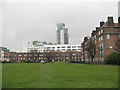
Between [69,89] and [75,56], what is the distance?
134 meters

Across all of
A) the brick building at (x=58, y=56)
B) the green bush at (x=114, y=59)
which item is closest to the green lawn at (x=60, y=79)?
the green bush at (x=114, y=59)

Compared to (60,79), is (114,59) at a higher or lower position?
lower

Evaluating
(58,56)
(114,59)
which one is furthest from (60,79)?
(58,56)

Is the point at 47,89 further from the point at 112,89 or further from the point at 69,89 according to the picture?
the point at 112,89

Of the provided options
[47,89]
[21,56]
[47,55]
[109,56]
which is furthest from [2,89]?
[21,56]

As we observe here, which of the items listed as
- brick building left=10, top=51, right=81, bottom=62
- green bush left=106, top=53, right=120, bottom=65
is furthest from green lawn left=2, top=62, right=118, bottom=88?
brick building left=10, top=51, right=81, bottom=62

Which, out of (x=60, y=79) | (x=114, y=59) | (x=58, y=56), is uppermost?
(x=60, y=79)

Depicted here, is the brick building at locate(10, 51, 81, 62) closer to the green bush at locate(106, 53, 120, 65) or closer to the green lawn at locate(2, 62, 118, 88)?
the green bush at locate(106, 53, 120, 65)

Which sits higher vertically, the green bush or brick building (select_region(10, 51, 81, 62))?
the green bush

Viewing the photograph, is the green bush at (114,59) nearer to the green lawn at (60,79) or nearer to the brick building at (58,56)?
the green lawn at (60,79)

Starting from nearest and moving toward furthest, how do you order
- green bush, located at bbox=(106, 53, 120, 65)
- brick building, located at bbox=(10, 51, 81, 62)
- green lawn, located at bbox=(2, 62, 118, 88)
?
green lawn, located at bbox=(2, 62, 118, 88) → green bush, located at bbox=(106, 53, 120, 65) → brick building, located at bbox=(10, 51, 81, 62)

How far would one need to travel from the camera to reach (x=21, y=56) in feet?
495

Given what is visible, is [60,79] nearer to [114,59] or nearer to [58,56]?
[114,59]

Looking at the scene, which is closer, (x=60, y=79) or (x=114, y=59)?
(x=60, y=79)
